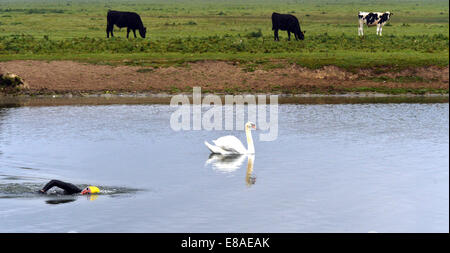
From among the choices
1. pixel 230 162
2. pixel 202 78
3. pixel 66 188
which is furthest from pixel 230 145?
pixel 202 78

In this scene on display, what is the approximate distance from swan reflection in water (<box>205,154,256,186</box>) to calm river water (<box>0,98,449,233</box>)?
0.04 meters

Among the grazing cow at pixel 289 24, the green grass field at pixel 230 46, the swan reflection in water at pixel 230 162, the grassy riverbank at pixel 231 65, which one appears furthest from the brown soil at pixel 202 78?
the swan reflection in water at pixel 230 162

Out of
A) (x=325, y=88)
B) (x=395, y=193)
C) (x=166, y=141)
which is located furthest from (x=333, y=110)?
(x=395, y=193)

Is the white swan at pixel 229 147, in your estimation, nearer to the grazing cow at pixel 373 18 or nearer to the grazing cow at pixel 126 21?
the grazing cow at pixel 126 21

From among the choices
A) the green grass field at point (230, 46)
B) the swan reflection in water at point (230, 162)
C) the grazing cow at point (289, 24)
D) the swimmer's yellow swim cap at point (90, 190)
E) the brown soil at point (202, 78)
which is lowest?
the swan reflection in water at point (230, 162)

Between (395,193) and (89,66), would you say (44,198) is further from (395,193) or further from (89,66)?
(89,66)

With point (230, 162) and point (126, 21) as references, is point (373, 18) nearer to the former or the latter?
point (126, 21)

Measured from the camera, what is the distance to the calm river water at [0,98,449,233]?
17812mm

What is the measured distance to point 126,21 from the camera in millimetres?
58625

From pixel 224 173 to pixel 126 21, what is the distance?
37115 millimetres

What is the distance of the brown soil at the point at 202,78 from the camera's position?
40.5m

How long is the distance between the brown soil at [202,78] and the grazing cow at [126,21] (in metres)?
15.6

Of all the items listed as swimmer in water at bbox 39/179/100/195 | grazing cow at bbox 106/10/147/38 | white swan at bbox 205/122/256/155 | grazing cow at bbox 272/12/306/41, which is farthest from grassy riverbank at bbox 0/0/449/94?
swimmer in water at bbox 39/179/100/195

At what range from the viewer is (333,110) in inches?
1367
